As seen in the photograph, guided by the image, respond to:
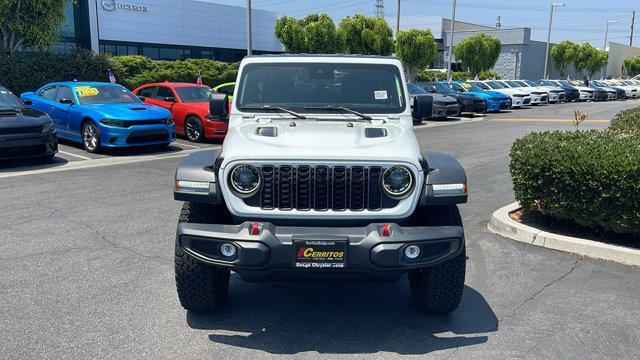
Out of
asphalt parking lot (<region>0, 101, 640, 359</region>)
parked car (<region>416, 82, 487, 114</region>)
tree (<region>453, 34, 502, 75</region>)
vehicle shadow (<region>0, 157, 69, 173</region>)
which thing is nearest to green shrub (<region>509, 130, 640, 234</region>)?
asphalt parking lot (<region>0, 101, 640, 359</region>)

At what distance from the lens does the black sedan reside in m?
9.68

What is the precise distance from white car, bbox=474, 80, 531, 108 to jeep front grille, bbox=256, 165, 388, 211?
26.2 m

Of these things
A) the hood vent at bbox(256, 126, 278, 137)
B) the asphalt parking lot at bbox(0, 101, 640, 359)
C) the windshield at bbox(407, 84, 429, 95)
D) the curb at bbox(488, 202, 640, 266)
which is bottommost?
the asphalt parking lot at bbox(0, 101, 640, 359)

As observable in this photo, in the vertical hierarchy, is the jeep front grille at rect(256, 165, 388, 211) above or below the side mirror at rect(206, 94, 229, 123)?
below

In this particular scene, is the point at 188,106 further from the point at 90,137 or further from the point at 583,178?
the point at 583,178

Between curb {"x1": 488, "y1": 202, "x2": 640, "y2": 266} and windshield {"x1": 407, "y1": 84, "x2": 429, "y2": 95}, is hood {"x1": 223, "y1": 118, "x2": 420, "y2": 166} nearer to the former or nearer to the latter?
curb {"x1": 488, "y1": 202, "x2": 640, "y2": 266}

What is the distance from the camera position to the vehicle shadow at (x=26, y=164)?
10.1 m

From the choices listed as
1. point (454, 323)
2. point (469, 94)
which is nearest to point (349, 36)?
point (469, 94)

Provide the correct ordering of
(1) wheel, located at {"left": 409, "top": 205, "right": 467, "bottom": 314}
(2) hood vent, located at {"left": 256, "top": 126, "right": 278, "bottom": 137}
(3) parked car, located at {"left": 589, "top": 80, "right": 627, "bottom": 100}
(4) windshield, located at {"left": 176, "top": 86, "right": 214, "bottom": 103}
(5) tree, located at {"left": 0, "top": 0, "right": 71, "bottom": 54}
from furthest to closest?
1. (3) parked car, located at {"left": 589, "top": 80, "right": 627, "bottom": 100}
2. (5) tree, located at {"left": 0, "top": 0, "right": 71, "bottom": 54}
3. (4) windshield, located at {"left": 176, "top": 86, "right": 214, "bottom": 103}
4. (2) hood vent, located at {"left": 256, "top": 126, "right": 278, "bottom": 137}
5. (1) wheel, located at {"left": 409, "top": 205, "right": 467, "bottom": 314}

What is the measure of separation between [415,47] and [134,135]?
27.9 m

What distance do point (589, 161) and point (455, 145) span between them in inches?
345

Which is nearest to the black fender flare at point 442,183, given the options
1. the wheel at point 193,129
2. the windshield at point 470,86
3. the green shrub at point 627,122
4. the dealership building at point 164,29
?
the green shrub at point 627,122

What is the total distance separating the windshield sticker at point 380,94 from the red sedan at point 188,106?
9.52 metres

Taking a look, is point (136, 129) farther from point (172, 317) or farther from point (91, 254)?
point (172, 317)
